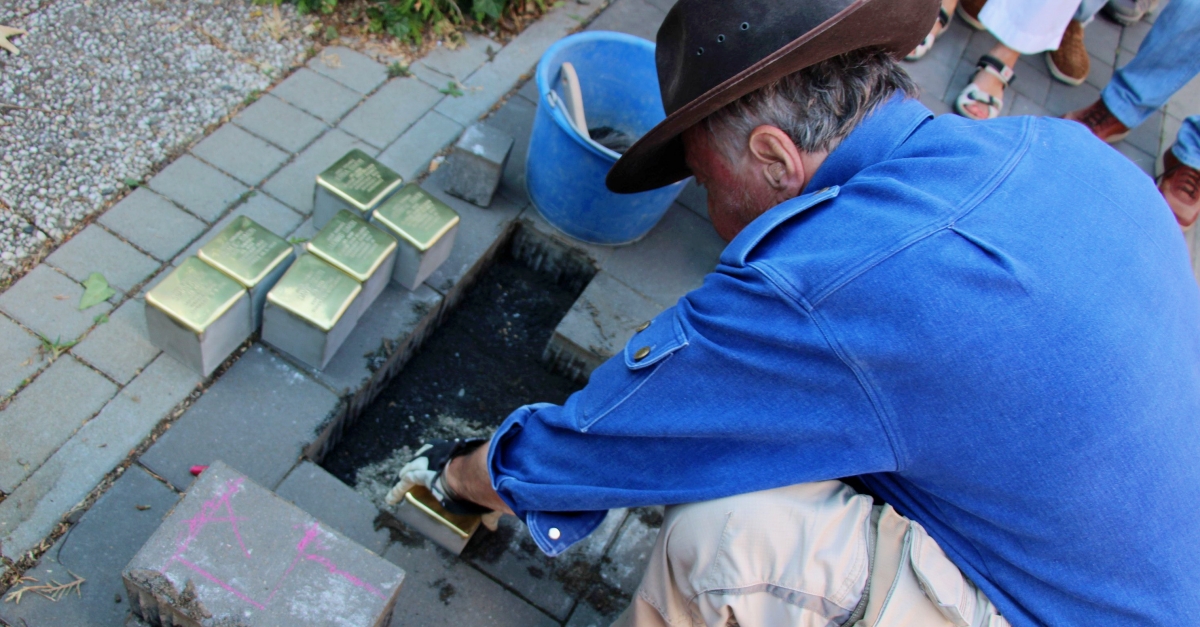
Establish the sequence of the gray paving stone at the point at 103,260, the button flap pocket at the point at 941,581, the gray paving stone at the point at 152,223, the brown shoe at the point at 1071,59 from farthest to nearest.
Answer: the brown shoe at the point at 1071,59, the gray paving stone at the point at 152,223, the gray paving stone at the point at 103,260, the button flap pocket at the point at 941,581

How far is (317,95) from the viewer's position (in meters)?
3.35

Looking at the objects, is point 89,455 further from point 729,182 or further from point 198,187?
point 729,182

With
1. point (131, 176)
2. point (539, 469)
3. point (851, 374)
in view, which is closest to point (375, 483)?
point (539, 469)

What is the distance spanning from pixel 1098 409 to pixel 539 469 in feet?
3.59

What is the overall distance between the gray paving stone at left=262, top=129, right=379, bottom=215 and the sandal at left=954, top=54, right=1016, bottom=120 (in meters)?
3.22

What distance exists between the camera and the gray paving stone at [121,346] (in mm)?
2371

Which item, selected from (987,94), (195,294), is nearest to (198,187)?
(195,294)

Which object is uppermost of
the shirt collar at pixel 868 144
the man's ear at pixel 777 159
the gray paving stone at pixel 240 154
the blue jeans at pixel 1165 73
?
the shirt collar at pixel 868 144

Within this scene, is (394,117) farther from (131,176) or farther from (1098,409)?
(1098,409)

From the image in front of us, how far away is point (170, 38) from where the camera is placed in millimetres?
3330

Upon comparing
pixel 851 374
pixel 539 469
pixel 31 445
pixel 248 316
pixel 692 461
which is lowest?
pixel 31 445

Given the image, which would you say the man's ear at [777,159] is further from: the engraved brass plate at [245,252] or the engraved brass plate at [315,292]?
the engraved brass plate at [245,252]

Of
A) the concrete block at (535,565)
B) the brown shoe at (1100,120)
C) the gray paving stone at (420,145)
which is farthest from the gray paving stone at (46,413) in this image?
the brown shoe at (1100,120)

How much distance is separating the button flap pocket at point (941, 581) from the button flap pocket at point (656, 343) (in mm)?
622
